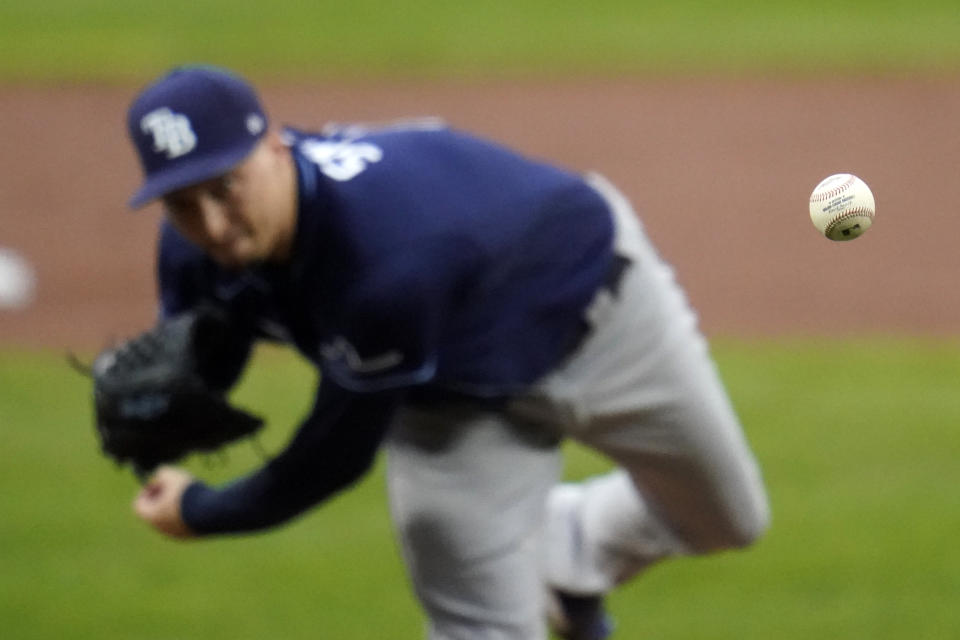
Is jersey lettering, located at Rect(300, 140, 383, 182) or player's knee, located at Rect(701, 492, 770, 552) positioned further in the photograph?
player's knee, located at Rect(701, 492, 770, 552)

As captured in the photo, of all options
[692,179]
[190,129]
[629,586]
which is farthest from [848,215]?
[692,179]

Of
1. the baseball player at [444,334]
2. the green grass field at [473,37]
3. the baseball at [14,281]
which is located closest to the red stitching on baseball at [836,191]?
the baseball player at [444,334]

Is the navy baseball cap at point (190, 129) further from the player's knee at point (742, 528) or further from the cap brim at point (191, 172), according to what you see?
the player's knee at point (742, 528)

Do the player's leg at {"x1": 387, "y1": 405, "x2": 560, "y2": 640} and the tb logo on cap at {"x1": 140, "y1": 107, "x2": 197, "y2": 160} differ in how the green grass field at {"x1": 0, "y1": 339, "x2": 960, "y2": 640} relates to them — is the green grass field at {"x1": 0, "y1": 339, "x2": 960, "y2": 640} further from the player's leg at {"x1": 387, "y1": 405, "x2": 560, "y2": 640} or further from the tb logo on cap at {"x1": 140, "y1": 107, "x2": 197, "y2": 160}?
the tb logo on cap at {"x1": 140, "y1": 107, "x2": 197, "y2": 160}

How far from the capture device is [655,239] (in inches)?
322

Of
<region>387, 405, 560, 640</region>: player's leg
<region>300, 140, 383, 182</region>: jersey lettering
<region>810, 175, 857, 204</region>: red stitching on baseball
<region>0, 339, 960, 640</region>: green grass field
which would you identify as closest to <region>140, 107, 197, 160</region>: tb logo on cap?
<region>300, 140, 383, 182</region>: jersey lettering

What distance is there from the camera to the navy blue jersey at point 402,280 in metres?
3.37

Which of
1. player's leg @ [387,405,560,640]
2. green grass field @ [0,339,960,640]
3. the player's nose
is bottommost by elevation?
green grass field @ [0,339,960,640]

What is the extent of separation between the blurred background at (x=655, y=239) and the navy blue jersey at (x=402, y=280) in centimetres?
142

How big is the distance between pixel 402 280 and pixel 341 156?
0.42 m

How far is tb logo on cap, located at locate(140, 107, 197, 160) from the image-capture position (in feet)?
10.8

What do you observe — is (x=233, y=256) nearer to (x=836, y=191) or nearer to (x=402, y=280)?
(x=402, y=280)

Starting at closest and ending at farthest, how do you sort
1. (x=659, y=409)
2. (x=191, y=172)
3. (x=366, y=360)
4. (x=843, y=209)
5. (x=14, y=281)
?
(x=843, y=209)
(x=191, y=172)
(x=366, y=360)
(x=659, y=409)
(x=14, y=281)

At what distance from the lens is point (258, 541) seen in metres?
5.60
